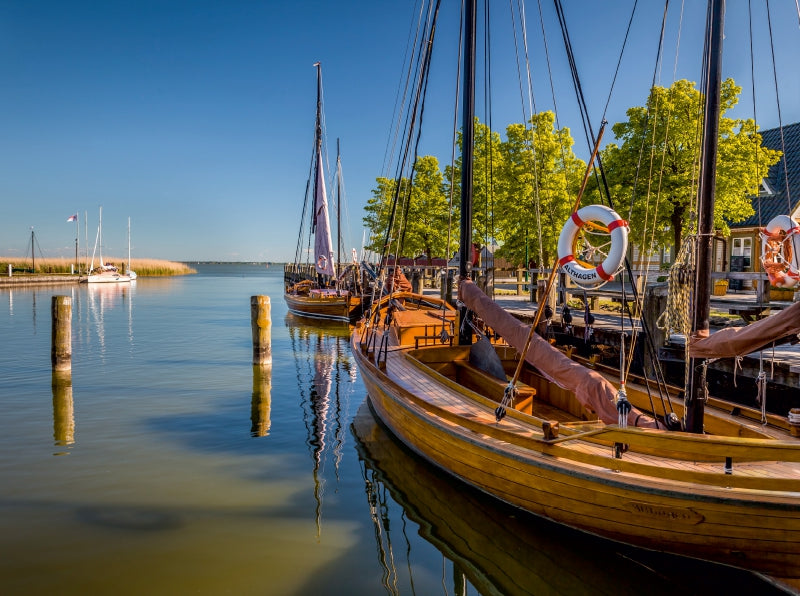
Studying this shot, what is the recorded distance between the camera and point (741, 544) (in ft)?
17.2

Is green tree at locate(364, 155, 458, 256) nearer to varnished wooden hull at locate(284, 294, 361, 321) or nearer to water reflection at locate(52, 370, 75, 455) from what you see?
varnished wooden hull at locate(284, 294, 361, 321)

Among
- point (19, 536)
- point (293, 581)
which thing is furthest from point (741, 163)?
point (19, 536)

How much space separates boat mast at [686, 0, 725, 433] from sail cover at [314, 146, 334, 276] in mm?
27628

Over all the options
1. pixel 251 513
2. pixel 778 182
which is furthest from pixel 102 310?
pixel 778 182

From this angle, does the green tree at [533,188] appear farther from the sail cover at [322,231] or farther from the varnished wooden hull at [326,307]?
the sail cover at [322,231]

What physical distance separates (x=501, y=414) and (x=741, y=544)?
3015 mm

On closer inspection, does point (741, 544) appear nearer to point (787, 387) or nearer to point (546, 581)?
point (546, 581)

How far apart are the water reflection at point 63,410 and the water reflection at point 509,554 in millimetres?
6682

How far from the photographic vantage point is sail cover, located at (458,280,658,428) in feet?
22.8

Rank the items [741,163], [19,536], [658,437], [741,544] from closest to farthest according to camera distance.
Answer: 1. [741,544]
2. [658,437]
3. [19,536]
4. [741,163]

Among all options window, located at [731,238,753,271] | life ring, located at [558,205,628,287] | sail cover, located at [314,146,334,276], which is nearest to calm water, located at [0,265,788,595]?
life ring, located at [558,205,628,287]

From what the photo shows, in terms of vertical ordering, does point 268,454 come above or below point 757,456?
below

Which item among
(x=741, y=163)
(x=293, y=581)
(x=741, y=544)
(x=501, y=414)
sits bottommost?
(x=293, y=581)

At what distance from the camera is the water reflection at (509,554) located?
5832mm
